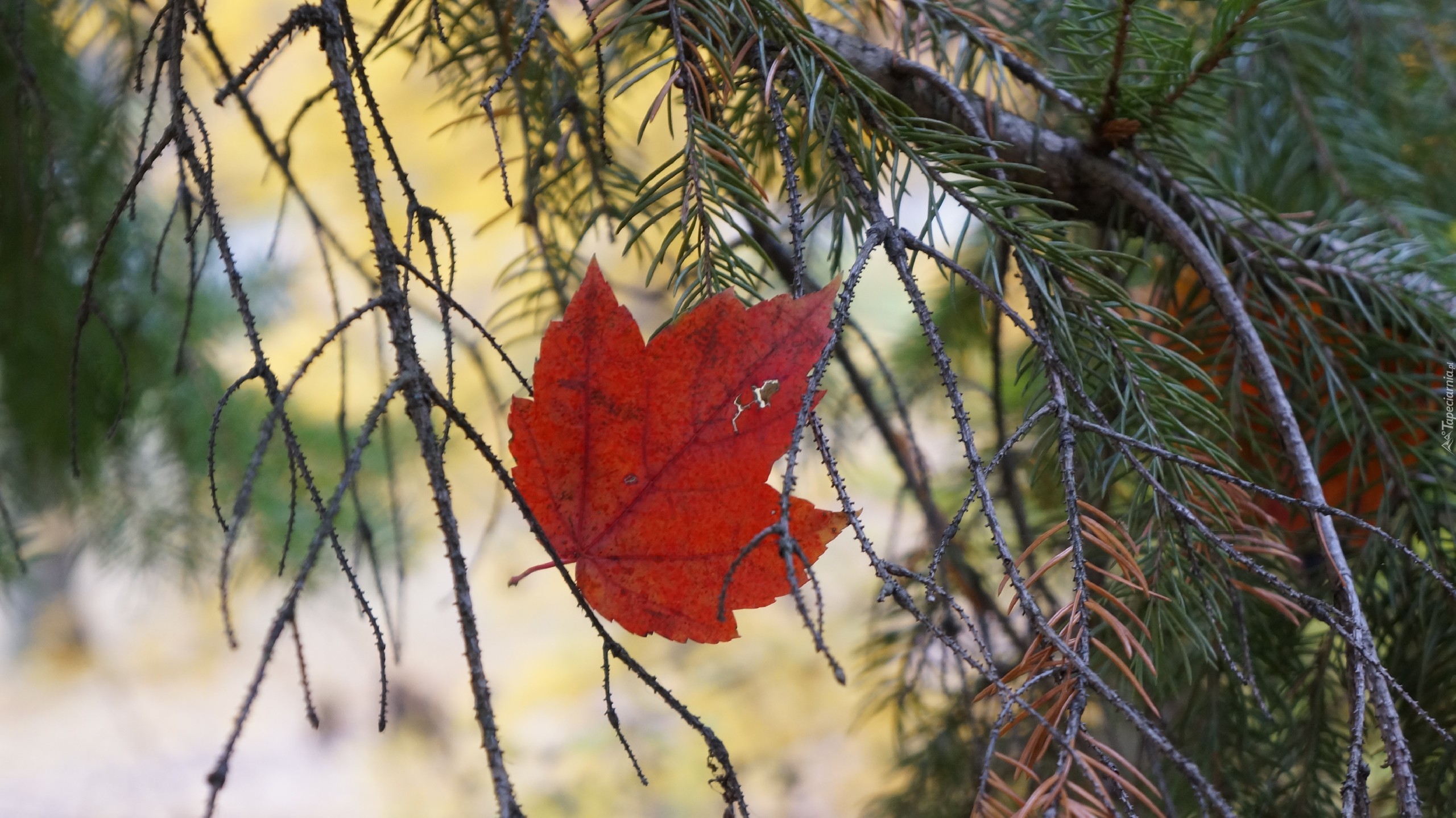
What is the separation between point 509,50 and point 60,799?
4.62 ft

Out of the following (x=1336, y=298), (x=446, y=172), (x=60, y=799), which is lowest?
(x=1336, y=298)

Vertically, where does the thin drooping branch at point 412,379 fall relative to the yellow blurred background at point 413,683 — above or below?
below

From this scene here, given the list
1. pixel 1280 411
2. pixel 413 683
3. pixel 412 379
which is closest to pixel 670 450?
pixel 412 379

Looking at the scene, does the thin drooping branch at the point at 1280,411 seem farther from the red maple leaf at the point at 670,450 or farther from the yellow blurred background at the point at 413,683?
the yellow blurred background at the point at 413,683

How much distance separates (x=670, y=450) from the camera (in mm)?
258

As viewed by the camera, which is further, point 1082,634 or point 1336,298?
point 1336,298

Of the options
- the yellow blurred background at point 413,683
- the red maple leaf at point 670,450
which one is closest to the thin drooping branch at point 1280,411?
the red maple leaf at point 670,450

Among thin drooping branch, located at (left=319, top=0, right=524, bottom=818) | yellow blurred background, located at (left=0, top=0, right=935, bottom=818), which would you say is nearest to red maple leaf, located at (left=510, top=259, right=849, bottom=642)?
thin drooping branch, located at (left=319, top=0, right=524, bottom=818)

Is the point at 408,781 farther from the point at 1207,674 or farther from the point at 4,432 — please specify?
the point at 1207,674

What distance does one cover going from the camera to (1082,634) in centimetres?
23

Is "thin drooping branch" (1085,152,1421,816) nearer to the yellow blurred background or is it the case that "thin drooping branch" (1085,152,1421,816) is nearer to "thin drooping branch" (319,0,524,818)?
"thin drooping branch" (319,0,524,818)

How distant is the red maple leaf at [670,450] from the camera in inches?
9.6

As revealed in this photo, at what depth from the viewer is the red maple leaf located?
244 millimetres

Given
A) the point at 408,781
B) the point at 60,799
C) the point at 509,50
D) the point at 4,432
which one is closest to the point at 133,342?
the point at 4,432
